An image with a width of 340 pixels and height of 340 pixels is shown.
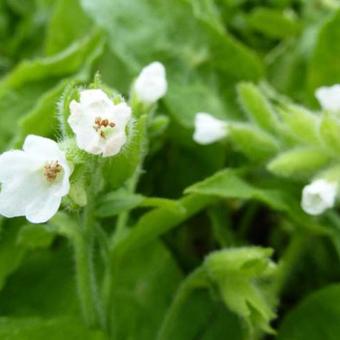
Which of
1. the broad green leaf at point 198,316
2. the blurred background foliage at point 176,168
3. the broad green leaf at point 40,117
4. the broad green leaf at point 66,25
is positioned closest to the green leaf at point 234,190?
the blurred background foliage at point 176,168

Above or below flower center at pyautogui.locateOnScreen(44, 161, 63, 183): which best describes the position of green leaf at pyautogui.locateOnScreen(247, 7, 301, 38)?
below

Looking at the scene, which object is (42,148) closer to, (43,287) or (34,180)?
(34,180)

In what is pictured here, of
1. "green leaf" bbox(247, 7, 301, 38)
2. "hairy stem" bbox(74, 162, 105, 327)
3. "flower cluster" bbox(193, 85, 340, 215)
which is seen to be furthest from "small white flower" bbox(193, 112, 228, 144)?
"green leaf" bbox(247, 7, 301, 38)

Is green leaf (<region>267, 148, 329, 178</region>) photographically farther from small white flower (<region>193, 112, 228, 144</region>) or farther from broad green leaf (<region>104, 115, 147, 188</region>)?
broad green leaf (<region>104, 115, 147, 188</region>)

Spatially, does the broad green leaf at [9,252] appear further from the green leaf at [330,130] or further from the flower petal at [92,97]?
the green leaf at [330,130]

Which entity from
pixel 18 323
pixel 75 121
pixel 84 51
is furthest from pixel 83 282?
pixel 84 51

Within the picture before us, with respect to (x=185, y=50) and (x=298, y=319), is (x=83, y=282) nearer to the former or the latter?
(x=298, y=319)

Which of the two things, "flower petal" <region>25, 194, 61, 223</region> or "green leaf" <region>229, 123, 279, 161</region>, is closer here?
"flower petal" <region>25, 194, 61, 223</region>
